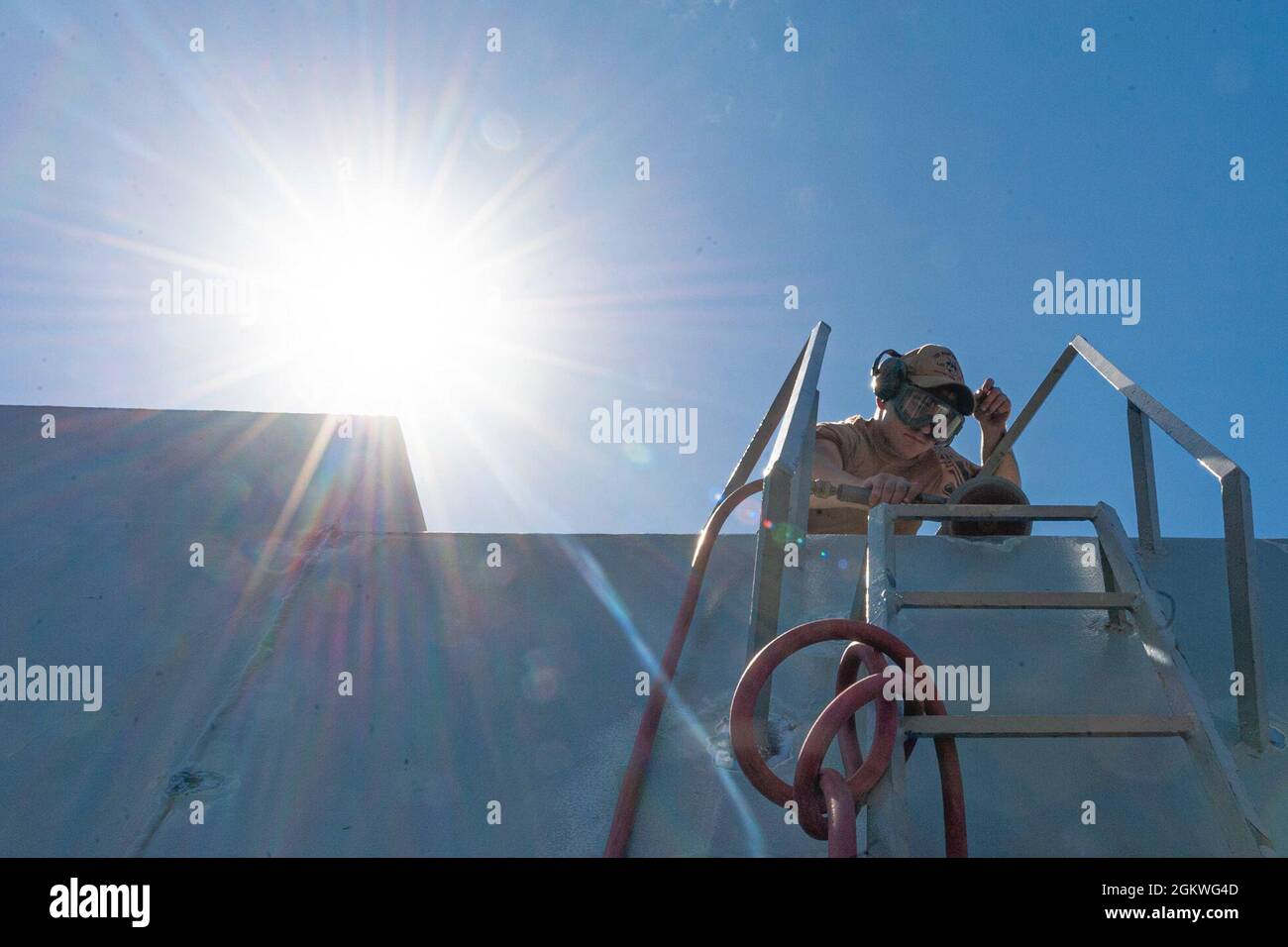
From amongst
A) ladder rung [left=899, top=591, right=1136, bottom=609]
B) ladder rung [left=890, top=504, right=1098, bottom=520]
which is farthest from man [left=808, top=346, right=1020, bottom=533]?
ladder rung [left=899, top=591, right=1136, bottom=609]

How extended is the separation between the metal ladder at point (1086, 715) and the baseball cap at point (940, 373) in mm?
1423

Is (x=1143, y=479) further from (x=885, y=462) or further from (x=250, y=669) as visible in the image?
(x=250, y=669)

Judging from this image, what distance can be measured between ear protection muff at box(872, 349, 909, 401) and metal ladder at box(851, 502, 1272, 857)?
1528 mm

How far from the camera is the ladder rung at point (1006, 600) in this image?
6.97ft

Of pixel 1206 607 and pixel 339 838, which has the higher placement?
pixel 1206 607

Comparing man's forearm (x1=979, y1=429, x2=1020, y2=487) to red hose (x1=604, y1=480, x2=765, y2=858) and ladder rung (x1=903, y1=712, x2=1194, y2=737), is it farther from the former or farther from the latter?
ladder rung (x1=903, y1=712, x2=1194, y2=737)

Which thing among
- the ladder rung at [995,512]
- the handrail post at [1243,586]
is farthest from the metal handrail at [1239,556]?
the ladder rung at [995,512]

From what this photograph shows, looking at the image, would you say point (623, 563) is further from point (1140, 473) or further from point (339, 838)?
point (1140, 473)

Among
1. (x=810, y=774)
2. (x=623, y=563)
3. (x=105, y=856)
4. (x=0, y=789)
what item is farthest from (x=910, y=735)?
(x=0, y=789)

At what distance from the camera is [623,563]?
304 centimetres

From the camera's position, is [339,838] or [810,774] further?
[339,838]
